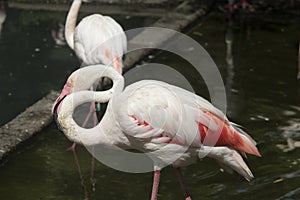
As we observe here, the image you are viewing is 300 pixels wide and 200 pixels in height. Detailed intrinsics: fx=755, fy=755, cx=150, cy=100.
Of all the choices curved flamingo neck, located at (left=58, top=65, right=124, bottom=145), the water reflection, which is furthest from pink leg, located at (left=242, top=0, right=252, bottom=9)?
curved flamingo neck, located at (left=58, top=65, right=124, bottom=145)

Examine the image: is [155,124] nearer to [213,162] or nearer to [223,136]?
[223,136]

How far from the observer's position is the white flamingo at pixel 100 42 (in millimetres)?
6177

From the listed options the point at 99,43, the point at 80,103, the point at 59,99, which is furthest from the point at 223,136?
the point at 99,43

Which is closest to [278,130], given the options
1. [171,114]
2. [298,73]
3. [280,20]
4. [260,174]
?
[260,174]

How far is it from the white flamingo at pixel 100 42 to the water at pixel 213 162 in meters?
0.68

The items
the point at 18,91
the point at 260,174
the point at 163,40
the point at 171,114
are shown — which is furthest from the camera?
the point at 163,40

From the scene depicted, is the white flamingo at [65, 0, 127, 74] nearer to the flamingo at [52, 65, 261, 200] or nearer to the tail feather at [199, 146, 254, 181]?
the flamingo at [52, 65, 261, 200]

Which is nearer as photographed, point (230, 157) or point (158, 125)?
point (158, 125)

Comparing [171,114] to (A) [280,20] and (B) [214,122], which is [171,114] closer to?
(B) [214,122]

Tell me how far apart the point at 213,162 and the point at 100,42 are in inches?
59.1

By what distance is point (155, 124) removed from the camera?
453 centimetres

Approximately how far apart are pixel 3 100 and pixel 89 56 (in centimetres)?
94

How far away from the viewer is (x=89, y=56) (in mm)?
6336

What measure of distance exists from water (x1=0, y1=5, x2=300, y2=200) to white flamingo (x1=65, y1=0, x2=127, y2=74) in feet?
2.22
